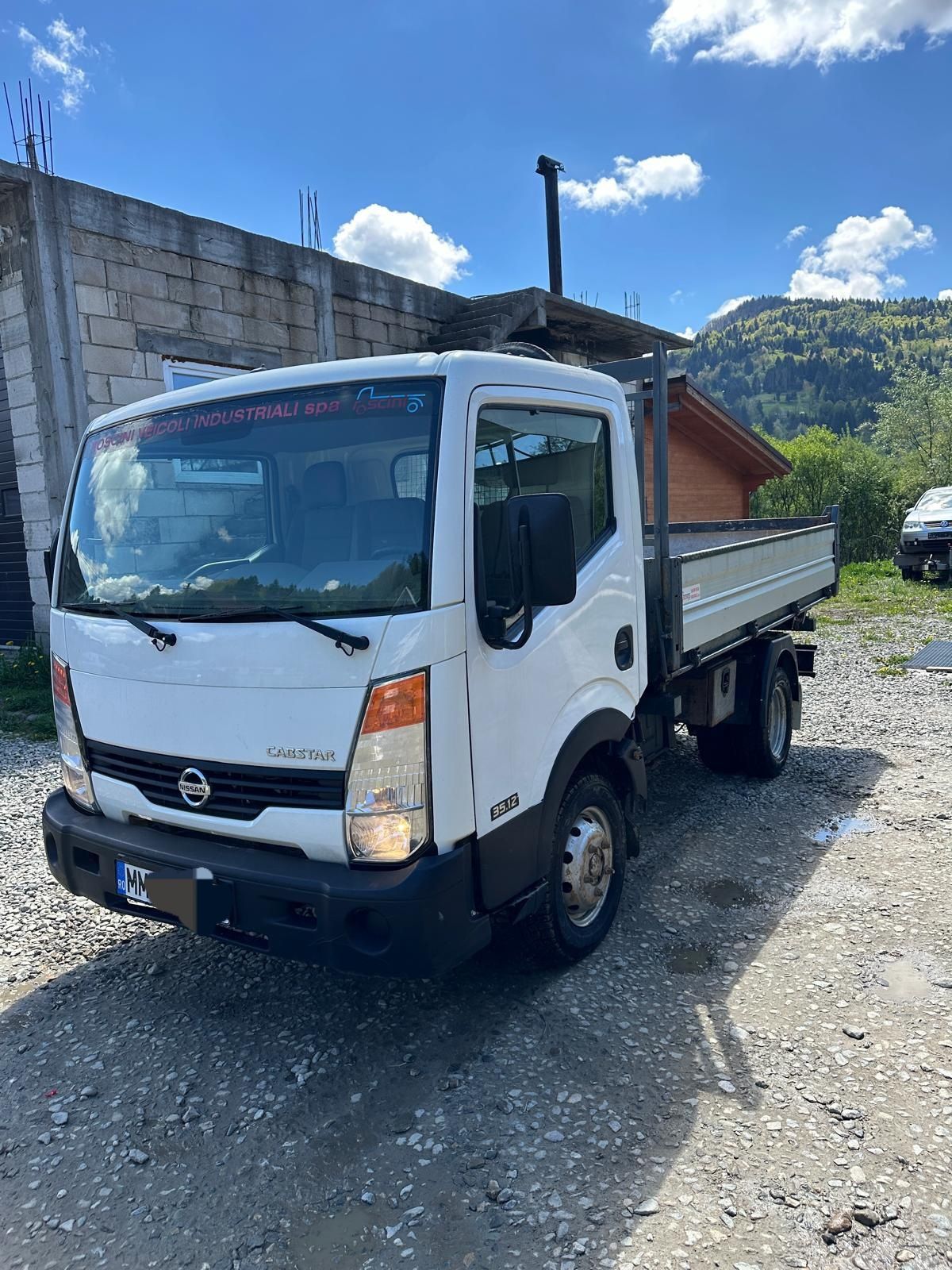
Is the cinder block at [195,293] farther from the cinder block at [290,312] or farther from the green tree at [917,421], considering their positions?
the green tree at [917,421]

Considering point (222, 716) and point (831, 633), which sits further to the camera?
point (831, 633)

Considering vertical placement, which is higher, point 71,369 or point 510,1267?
point 71,369

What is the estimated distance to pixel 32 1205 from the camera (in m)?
2.49

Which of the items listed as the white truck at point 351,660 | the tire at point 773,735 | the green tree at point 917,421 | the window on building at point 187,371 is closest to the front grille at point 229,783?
the white truck at point 351,660

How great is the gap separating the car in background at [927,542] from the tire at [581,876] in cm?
1653

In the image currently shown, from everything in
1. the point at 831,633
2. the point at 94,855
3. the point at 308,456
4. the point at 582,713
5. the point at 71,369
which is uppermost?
the point at 71,369

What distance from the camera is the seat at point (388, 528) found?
2.69 m

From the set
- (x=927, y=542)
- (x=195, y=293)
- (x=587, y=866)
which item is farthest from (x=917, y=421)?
(x=587, y=866)

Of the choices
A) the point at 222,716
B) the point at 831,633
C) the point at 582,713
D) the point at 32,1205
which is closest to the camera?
the point at 32,1205

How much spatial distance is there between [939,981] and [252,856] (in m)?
2.77

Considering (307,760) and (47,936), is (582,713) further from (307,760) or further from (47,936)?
(47,936)

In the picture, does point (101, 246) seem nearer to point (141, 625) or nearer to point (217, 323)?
point (217, 323)

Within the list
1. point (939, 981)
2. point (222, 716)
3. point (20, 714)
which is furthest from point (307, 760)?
point (20, 714)

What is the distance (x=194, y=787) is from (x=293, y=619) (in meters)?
0.70
